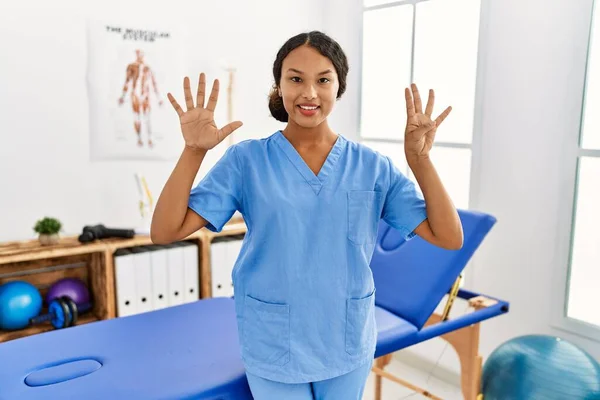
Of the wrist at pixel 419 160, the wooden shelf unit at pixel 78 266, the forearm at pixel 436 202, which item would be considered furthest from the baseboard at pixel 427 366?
the wrist at pixel 419 160

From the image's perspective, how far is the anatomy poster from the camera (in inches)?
99.0

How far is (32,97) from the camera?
236 centimetres

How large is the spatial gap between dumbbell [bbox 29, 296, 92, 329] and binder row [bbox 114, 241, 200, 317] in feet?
0.67

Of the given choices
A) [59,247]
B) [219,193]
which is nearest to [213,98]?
[219,193]

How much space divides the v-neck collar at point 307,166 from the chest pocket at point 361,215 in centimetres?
7

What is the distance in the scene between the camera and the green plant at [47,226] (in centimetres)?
228

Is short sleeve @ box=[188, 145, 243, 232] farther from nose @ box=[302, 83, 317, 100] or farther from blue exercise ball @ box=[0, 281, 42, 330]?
blue exercise ball @ box=[0, 281, 42, 330]

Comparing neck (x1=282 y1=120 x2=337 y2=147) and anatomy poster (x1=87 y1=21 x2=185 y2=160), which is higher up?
anatomy poster (x1=87 y1=21 x2=185 y2=160)

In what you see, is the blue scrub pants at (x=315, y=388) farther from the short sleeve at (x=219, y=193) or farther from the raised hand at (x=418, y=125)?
the raised hand at (x=418, y=125)

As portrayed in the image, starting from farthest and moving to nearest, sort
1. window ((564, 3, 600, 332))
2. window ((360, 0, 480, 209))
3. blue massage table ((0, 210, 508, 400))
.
Result: window ((360, 0, 480, 209)), window ((564, 3, 600, 332)), blue massage table ((0, 210, 508, 400))

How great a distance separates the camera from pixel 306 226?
3.59ft

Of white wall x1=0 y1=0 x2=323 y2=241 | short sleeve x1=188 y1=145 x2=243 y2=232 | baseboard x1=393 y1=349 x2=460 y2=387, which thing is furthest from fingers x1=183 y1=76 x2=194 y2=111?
baseboard x1=393 y1=349 x2=460 y2=387

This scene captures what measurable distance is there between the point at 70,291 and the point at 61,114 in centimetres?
81

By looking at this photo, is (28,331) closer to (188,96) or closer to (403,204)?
(188,96)
